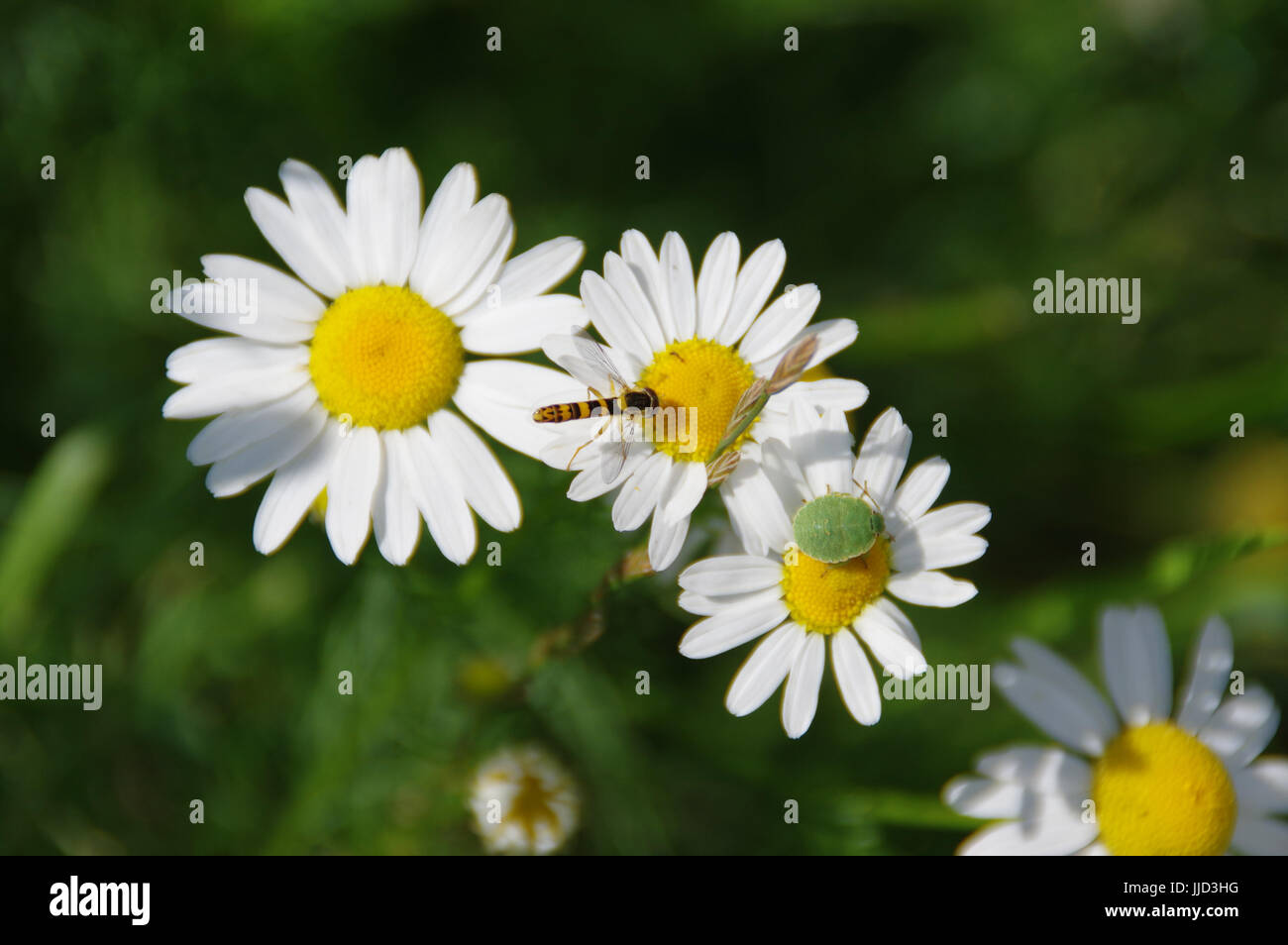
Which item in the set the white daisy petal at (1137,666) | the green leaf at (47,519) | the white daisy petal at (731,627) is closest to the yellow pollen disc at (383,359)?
the white daisy petal at (731,627)

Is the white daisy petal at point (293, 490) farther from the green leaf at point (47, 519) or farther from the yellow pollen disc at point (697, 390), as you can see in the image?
the green leaf at point (47, 519)

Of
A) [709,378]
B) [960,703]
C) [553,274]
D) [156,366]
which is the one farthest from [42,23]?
[960,703]

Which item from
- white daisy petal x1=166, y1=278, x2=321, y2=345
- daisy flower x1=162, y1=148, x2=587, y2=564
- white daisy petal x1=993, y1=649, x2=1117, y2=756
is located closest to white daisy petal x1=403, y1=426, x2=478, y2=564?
daisy flower x1=162, y1=148, x2=587, y2=564

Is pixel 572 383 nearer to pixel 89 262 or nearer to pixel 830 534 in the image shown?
pixel 830 534
